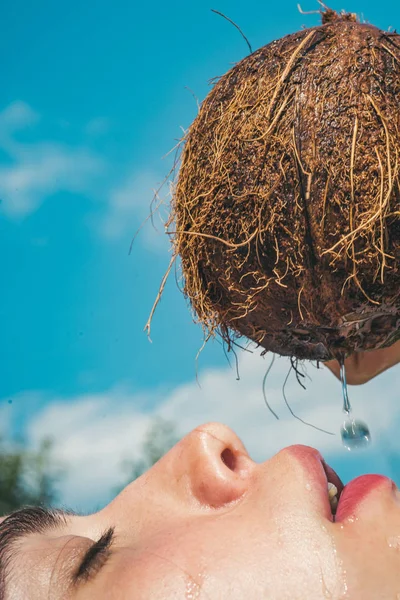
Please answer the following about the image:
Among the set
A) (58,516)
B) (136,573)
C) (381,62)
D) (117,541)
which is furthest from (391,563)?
(381,62)

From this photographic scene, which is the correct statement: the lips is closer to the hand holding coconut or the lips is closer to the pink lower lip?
the pink lower lip

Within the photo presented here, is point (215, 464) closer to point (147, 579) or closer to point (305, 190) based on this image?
point (147, 579)

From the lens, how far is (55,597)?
1.49 m

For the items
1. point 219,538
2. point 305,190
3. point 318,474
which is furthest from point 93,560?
point 305,190

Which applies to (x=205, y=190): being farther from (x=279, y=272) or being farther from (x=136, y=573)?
(x=136, y=573)

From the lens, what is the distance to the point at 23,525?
70.2 inches

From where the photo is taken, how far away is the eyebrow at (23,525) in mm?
1643

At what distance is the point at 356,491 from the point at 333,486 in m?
0.08

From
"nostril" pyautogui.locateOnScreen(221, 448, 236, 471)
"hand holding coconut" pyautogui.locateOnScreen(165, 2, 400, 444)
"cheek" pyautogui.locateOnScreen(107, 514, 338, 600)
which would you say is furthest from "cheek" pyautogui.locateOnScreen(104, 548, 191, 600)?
"hand holding coconut" pyautogui.locateOnScreen(165, 2, 400, 444)

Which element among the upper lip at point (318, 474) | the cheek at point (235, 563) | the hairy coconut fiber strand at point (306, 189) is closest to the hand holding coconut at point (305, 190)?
the hairy coconut fiber strand at point (306, 189)

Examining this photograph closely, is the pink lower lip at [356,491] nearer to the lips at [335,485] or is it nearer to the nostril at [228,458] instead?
the lips at [335,485]

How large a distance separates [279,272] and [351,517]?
2.64 feet

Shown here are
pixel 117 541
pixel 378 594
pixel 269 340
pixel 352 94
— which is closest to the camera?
pixel 378 594

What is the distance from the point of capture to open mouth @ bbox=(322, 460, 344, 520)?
172 cm
